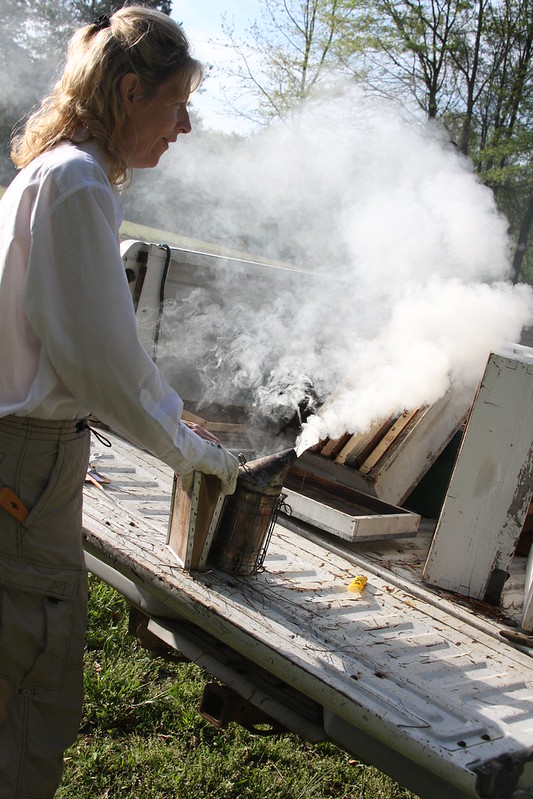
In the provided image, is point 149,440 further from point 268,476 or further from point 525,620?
point 525,620

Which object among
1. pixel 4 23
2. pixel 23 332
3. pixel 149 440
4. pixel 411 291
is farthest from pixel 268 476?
pixel 4 23

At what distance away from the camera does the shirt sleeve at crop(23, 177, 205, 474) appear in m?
1.59

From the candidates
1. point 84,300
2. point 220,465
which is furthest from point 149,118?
point 220,465

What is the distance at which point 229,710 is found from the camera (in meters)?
A: 2.21

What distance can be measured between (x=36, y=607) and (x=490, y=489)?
5.47 ft

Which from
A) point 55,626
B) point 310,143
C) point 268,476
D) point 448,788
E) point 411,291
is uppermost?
point 310,143

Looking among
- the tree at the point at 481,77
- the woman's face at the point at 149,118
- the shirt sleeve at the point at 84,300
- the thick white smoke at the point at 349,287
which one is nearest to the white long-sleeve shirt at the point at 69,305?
the shirt sleeve at the point at 84,300

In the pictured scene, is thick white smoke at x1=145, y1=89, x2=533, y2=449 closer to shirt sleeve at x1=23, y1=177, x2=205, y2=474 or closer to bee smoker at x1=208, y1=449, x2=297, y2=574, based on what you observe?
bee smoker at x1=208, y1=449, x2=297, y2=574

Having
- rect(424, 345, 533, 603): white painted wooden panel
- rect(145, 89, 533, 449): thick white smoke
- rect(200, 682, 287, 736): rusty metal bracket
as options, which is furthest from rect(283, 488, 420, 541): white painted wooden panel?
rect(200, 682, 287, 736): rusty metal bracket

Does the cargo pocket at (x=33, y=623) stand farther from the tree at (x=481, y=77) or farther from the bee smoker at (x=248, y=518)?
the tree at (x=481, y=77)

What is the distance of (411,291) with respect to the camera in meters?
4.07

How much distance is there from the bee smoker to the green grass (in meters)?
0.72

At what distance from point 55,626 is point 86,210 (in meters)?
0.96

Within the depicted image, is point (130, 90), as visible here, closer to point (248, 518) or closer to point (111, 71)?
point (111, 71)
